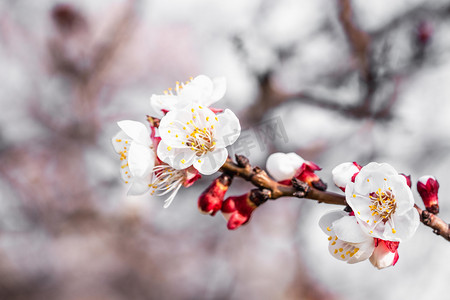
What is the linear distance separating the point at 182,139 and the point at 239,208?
0.40 ft

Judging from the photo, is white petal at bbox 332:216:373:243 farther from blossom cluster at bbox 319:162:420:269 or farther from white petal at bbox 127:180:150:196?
white petal at bbox 127:180:150:196

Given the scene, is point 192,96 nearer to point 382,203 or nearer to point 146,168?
point 146,168

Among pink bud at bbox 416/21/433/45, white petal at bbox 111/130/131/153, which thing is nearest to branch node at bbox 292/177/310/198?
white petal at bbox 111/130/131/153

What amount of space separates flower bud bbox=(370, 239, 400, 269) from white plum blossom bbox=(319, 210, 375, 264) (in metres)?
0.02

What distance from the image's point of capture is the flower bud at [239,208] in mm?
514

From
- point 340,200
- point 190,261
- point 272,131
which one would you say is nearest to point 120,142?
point 340,200

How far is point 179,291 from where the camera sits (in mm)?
1332

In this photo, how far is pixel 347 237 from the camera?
433mm

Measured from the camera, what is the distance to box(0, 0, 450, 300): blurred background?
3.91ft

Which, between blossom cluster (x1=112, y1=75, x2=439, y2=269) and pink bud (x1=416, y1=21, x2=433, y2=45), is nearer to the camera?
blossom cluster (x1=112, y1=75, x2=439, y2=269)

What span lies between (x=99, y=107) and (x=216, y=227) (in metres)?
0.57

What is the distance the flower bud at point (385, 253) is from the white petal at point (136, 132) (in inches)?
12.0

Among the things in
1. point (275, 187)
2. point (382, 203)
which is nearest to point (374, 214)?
point (382, 203)

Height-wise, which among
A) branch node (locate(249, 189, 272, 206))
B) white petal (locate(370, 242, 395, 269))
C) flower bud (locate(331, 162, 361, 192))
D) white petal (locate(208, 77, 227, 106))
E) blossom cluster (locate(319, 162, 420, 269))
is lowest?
white petal (locate(370, 242, 395, 269))
